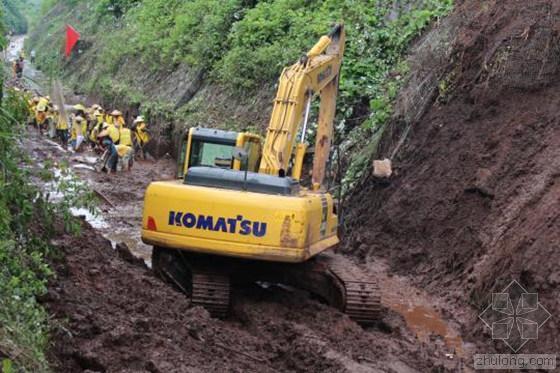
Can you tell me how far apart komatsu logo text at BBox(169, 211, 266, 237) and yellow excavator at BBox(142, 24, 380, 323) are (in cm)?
1

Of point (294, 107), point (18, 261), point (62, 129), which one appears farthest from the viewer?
point (62, 129)

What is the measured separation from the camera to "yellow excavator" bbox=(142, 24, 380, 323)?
35.0ft

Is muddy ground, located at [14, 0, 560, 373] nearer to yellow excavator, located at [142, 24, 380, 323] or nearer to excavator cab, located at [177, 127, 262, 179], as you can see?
yellow excavator, located at [142, 24, 380, 323]

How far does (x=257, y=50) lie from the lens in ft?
84.0

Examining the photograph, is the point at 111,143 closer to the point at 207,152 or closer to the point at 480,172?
the point at 207,152

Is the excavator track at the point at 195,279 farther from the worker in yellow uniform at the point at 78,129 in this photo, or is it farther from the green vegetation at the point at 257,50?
the worker in yellow uniform at the point at 78,129

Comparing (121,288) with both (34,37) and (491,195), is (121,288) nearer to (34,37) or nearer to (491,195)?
(491,195)

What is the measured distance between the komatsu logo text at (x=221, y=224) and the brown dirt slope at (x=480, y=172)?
2860 mm

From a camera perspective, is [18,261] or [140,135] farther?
[140,135]

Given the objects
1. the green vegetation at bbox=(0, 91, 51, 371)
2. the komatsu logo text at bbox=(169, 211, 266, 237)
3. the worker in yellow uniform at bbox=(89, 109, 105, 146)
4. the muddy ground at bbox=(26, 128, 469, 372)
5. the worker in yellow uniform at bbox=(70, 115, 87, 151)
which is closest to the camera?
the green vegetation at bbox=(0, 91, 51, 371)

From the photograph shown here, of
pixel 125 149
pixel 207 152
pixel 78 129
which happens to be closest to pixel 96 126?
pixel 78 129

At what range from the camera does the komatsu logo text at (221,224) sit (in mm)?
10664

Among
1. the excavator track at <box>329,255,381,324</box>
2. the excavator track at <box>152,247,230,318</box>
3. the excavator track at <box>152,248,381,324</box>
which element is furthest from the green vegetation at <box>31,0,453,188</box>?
the excavator track at <box>152,247,230,318</box>

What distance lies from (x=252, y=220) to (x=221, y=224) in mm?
364
